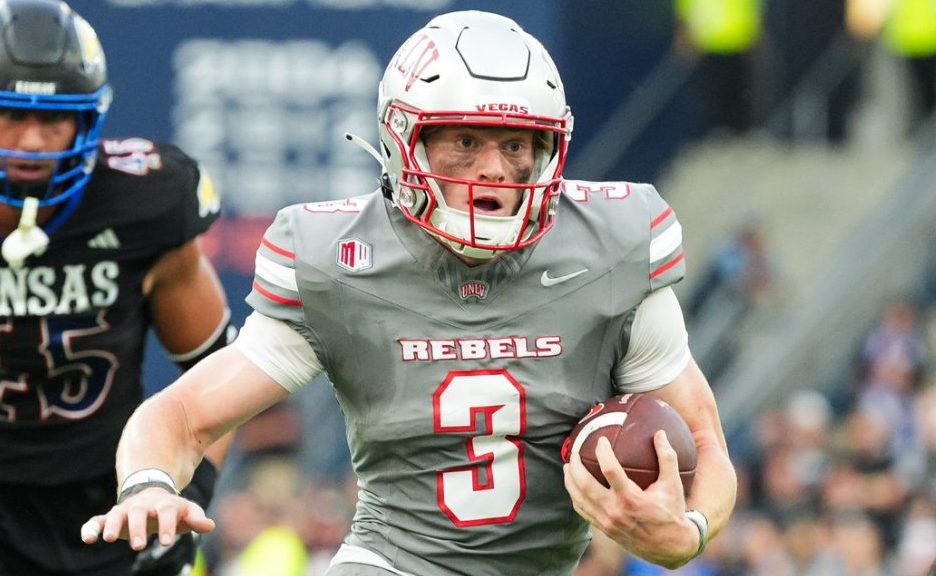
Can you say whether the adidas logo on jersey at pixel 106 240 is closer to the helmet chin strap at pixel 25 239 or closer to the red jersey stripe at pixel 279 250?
the helmet chin strap at pixel 25 239

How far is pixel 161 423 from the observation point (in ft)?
13.4

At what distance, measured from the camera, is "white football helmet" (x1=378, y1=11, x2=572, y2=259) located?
404 centimetres

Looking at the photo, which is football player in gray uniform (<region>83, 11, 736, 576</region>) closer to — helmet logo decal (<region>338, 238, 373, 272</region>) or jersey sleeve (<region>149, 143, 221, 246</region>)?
helmet logo decal (<region>338, 238, 373, 272</region>)

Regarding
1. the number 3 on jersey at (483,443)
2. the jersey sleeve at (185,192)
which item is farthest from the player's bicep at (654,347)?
the jersey sleeve at (185,192)

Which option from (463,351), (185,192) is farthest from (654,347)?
(185,192)

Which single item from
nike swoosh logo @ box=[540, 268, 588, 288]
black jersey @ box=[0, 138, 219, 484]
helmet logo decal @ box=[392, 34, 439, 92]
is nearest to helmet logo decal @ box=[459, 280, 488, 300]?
nike swoosh logo @ box=[540, 268, 588, 288]

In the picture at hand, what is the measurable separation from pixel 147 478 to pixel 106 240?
119 cm

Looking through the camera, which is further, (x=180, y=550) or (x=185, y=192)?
(x=180, y=550)

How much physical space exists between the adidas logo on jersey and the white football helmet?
103 cm

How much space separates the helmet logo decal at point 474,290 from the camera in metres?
4.16

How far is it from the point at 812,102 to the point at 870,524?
20.0 feet

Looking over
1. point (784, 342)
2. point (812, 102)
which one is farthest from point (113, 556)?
point (812, 102)

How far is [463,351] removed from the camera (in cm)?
412

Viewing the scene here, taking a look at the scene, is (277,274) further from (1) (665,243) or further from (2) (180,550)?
(2) (180,550)
